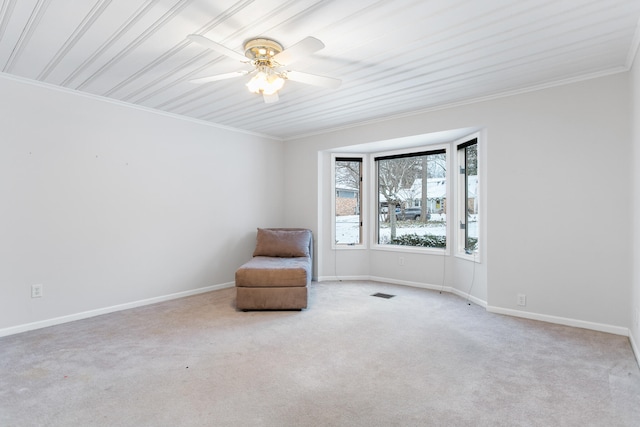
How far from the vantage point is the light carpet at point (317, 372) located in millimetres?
1939

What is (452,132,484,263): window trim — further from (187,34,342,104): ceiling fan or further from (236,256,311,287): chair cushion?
(187,34,342,104): ceiling fan

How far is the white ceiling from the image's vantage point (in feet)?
6.94

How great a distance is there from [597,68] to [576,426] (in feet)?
9.43

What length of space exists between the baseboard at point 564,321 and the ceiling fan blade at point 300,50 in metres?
3.23

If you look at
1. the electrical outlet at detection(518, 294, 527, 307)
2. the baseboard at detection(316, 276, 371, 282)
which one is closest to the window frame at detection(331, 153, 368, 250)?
the baseboard at detection(316, 276, 371, 282)

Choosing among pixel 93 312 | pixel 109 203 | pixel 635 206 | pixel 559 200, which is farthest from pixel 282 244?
pixel 635 206

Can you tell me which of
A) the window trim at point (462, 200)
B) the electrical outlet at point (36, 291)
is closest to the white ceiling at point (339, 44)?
the window trim at point (462, 200)

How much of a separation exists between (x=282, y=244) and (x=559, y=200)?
324 centimetres

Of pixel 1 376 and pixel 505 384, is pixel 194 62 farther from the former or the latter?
pixel 505 384

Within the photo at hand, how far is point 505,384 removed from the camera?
226cm

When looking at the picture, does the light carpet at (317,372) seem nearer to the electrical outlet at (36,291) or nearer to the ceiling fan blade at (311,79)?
the electrical outlet at (36,291)

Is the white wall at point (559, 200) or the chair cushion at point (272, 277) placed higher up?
the white wall at point (559, 200)

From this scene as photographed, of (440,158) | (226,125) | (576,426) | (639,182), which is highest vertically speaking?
(226,125)

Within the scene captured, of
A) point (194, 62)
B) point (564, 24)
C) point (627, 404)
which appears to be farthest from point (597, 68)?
point (194, 62)
